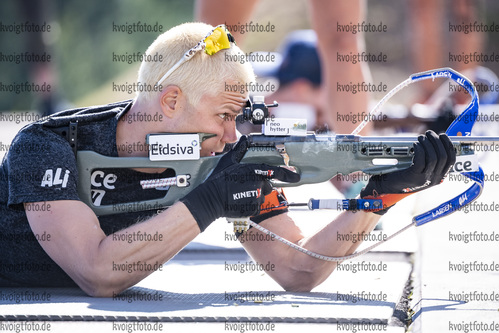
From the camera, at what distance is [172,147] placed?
3.84 m

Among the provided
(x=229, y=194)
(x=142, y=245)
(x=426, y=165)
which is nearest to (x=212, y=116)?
(x=229, y=194)

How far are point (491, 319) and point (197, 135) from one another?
146cm

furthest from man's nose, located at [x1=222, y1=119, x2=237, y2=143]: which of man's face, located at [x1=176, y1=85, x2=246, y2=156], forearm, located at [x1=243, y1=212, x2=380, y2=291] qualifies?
forearm, located at [x1=243, y1=212, x2=380, y2=291]

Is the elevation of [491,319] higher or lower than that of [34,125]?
lower

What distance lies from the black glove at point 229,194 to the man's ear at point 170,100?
426mm

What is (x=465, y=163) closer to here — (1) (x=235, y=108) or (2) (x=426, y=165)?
(2) (x=426, y=165)

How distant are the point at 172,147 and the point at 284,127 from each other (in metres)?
0.50

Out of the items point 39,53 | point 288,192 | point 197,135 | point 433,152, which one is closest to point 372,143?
point 433,152

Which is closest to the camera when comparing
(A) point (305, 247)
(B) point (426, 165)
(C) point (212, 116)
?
(B) point (426, 165)

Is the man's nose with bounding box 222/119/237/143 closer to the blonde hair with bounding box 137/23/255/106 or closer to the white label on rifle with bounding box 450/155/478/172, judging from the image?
the blonde hair with bounding box 137/23/255/106

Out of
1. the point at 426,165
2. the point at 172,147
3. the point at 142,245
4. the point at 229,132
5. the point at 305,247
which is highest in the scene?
the point at 229,132

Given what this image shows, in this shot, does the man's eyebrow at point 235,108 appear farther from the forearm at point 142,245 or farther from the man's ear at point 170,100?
the forearm at point 142,245

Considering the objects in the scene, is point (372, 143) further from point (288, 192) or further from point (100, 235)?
point (288, 192)

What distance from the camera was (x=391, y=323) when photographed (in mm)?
3404
